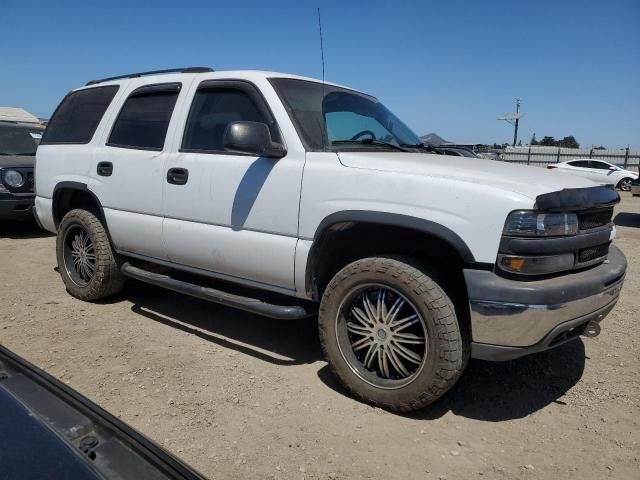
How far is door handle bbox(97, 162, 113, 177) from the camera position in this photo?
168 inches

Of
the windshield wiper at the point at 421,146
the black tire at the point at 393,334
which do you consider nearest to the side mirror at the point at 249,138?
the black tire at the point at 393,334

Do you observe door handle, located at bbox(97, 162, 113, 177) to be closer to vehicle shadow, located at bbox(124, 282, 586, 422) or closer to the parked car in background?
vehicle shadow, located at bbox(124, 282, 586, 422)

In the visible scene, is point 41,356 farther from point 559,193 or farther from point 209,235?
point 559,193

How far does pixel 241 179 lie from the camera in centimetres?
338

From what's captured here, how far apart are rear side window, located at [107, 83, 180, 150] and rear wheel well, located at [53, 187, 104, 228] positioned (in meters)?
0.72

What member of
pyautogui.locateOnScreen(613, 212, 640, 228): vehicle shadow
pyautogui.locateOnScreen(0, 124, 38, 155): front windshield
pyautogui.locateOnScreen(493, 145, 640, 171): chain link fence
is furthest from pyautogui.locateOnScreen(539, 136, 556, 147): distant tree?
pyautogui.locateOnScreen(0, 124, 38, 155): front windshield

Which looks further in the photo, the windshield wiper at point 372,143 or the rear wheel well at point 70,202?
the rear wheel well at point 70,202

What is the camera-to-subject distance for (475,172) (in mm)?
2801

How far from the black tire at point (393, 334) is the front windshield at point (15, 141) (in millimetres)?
8542

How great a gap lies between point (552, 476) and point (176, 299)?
3.74 meters

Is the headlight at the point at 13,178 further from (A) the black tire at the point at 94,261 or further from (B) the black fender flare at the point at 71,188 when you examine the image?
(A) the black tire at the point at 94,261

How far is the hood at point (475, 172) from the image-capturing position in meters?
2.60

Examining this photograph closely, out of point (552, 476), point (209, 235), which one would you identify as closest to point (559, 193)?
point (552, 476)

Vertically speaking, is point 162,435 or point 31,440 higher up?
point 31,440
